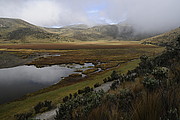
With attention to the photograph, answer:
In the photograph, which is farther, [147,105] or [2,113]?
[2,113]

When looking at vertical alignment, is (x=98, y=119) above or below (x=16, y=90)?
above

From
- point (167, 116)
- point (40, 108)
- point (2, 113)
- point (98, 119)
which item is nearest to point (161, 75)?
point (167, 116)

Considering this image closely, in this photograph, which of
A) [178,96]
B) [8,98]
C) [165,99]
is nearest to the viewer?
[165,99]

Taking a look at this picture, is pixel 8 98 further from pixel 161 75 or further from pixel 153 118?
pixel 153 118

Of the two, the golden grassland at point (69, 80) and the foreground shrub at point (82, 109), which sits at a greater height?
the foreground shrub at point (82, 109)

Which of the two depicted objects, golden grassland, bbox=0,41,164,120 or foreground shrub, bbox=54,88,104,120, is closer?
foreground shrub, bbox=54,88,104,120

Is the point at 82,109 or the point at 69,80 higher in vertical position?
the point at 82,109

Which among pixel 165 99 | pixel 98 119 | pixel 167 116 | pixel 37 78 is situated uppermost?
pixel 165 99

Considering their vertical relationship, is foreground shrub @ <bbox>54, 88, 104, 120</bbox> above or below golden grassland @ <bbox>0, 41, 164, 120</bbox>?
above

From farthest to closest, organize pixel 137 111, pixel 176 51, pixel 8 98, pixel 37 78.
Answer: pixel 37 78
pixel 8 98
pixel 176 51
pixel 137 111

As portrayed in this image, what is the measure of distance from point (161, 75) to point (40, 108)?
11279 mm

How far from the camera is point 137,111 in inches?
91.8

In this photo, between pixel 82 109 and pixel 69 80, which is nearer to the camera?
pixel 82 109

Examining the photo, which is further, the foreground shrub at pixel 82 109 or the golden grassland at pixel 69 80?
the golden grassland at pixel 69 80
